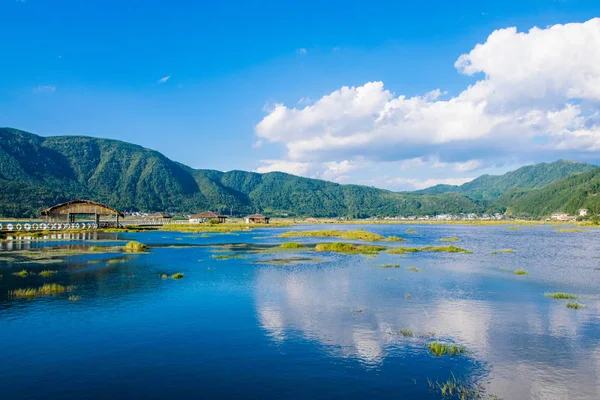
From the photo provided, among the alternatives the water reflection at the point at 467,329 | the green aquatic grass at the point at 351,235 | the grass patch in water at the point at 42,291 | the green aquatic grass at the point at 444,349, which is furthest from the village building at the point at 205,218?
the green aquatic grass at the point at 444,349

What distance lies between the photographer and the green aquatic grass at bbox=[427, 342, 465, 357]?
1983cm

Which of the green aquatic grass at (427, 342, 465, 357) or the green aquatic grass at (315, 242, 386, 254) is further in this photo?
the green aquatic grass at (315, 242, 386, 254)

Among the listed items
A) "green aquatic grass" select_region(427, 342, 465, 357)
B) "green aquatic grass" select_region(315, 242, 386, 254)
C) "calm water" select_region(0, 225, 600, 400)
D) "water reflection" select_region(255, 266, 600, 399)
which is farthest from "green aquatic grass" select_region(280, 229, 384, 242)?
"green aquatic grass" select_region(427, 342, 465, 357)

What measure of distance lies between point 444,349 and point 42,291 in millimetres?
30067

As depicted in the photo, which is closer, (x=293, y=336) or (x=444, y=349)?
(x=444, y=349)

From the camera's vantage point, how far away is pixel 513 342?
21469mm

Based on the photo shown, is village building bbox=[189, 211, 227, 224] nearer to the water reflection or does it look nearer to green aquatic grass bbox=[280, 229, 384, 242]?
green aquatic grass bbox=[280, 229, 384, 242]

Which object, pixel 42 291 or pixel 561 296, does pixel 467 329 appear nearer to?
pixel 561 296

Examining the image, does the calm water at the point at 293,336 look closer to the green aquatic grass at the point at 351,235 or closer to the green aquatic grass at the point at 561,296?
the green aquatic grass at the point at 561,296

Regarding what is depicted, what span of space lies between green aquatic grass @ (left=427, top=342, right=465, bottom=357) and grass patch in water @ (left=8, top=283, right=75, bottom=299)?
2812cm

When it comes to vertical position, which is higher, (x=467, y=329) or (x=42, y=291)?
(x=42, y=291)

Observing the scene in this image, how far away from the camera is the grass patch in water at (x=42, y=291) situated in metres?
30.7

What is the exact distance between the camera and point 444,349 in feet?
66.0

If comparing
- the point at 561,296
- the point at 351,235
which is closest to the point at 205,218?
the point at 351,235
